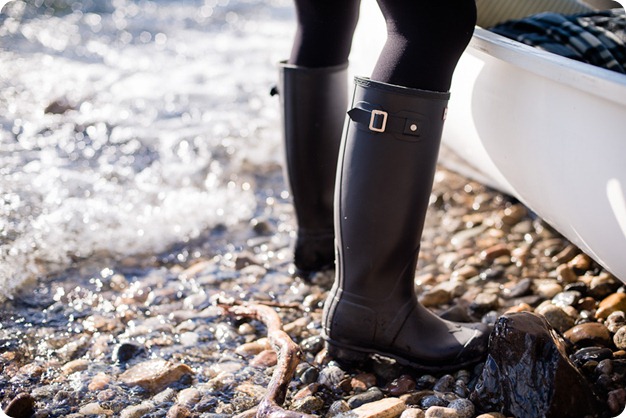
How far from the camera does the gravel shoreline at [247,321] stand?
1315 millimetres

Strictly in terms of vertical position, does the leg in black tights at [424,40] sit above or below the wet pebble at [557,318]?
above

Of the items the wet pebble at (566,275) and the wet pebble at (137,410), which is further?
the wet pebble at (566,275)

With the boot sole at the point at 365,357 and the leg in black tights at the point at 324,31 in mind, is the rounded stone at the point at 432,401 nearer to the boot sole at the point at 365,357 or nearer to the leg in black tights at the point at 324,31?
the boot sole at the point at 365,357

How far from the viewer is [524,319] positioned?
4.02 feet

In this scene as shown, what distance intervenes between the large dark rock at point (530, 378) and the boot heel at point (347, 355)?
0.80 ft

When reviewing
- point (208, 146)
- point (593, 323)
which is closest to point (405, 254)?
point (593, 323)

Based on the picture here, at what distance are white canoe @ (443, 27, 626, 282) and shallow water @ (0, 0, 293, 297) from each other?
38.3 inches

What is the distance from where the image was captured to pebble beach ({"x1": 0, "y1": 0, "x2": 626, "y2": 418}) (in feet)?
4.41

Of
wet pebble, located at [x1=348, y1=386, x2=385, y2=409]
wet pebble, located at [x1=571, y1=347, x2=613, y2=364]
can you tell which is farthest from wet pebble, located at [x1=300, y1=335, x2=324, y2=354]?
wet pebble, located at [x1=571, y1=347, x2=613, y2=364]

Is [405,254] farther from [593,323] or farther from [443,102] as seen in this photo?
[593,323]

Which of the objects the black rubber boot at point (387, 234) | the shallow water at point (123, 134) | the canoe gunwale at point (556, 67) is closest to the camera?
the canoe gunwale at point (556, 67)

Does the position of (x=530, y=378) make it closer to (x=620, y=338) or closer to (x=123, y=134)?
(x=620, y=338)

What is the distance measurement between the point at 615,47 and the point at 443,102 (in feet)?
1.98

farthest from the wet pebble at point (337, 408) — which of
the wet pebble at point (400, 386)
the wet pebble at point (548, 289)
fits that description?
the wet pebble at point (548, 289)
